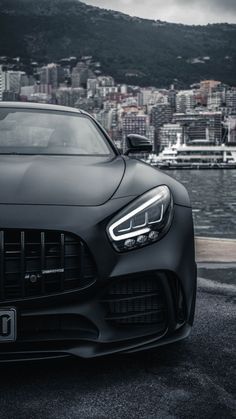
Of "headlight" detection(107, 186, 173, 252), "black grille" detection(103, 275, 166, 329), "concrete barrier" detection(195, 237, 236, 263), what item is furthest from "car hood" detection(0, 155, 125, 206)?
"concrete barrier" detection(195, 237, 236, 263)

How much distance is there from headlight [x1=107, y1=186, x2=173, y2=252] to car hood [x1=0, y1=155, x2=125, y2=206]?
118 mm

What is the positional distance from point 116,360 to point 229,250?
12.6 feet

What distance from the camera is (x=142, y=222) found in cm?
233

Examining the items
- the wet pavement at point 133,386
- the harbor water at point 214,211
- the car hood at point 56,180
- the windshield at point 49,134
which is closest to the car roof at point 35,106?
the windshield at point 49,134

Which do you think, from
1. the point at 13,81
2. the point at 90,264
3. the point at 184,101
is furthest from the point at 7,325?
the point at 184,101

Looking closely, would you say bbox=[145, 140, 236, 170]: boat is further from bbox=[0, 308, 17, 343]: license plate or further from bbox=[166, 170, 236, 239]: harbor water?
bbox=[0, 308, 17, 343]: license plate

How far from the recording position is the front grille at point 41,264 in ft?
6.91

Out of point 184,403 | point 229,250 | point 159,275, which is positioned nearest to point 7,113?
point 159,275

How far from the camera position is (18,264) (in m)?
2.11

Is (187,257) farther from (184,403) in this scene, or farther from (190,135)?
(190,135)

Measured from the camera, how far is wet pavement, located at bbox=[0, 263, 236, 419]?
198 centimetres

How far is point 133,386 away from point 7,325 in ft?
1.75

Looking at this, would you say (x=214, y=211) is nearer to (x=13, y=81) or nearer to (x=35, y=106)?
(x=35, y=106)

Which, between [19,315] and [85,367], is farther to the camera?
[85,367]
